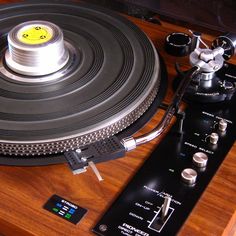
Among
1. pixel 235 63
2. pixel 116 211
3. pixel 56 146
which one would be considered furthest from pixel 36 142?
pixel 235 63

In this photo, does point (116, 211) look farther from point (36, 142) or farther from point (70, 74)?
point (70, 74)

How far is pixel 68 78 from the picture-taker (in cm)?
112

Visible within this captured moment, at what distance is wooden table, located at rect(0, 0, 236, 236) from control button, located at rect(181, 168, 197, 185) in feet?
0.10

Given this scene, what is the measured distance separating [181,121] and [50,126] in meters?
0.25

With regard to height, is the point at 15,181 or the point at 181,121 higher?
the point at 181,121

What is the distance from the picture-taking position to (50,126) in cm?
101

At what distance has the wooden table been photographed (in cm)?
93

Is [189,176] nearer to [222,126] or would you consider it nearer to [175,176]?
[175,176]

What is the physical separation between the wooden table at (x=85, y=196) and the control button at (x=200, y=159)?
32mm

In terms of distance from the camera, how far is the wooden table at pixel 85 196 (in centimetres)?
93

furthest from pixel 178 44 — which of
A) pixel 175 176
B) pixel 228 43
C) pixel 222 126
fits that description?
pixel 175 176

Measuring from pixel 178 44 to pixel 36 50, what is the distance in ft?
1.15

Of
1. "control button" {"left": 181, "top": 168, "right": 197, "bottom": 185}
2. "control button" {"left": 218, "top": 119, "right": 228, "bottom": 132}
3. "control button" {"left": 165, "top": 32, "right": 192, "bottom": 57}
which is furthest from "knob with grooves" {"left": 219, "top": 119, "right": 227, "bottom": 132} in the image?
"control button" {"left": 165, "top": 32, "right": 192, "bottom": 57}

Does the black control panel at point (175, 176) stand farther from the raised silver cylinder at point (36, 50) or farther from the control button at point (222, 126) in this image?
the raised silver cylinder at point (36, 50)
